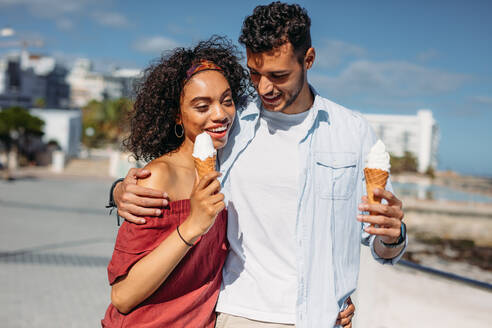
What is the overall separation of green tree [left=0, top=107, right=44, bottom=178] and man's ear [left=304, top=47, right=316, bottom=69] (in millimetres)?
36058

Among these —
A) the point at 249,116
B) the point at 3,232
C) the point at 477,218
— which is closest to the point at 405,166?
the point at 477,218

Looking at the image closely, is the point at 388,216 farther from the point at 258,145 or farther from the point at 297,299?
the point at 258,145

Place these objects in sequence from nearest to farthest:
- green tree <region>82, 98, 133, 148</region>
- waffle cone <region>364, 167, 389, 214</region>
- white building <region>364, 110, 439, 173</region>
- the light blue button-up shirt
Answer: waffle cone <region>364, 167, 389, 214</region> → the light blue button-up shirt → green tree <region>82, 98, 133, 148</region> → white building <region>364, 110, 439, 173</region>

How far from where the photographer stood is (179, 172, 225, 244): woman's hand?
1.72 meters

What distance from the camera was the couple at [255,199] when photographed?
1934mm

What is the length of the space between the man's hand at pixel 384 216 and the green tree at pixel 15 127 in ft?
120

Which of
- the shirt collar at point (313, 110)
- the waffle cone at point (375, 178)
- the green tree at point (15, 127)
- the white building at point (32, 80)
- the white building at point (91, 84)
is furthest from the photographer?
the white building at point (91, 84)

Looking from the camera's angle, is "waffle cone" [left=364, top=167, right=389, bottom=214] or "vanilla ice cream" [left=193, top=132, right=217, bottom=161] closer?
"waffle cone" [left=364, top=167, right=389, bottom=214]

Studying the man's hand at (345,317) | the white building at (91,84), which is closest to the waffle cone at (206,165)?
the man's hand at (345,317)

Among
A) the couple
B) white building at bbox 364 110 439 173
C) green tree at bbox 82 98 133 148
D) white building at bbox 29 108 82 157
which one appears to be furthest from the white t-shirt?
white building at bbox 364 110 439 173

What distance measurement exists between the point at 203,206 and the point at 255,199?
0.51 metres

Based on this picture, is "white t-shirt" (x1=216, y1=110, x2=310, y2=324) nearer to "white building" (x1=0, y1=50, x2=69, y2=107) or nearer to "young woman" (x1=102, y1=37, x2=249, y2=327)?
"young woman" (x1=102, y1=37, x2=249, y2=327)

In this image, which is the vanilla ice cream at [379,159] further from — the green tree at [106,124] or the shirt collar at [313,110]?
the green tree at [106,124]

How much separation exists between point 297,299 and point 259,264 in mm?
263
